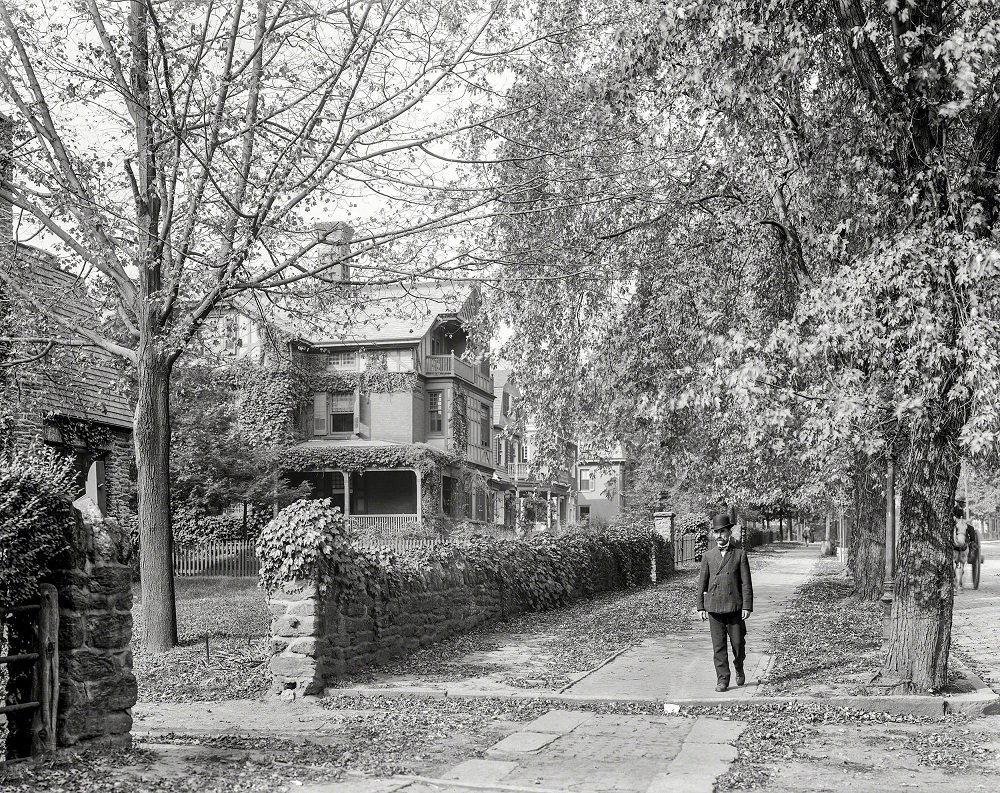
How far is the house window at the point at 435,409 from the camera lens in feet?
151

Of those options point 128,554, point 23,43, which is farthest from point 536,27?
point 128,554

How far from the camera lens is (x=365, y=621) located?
11.6 meters

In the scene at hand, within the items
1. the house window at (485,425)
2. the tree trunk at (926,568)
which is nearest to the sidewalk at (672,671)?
the tree trunk at (926,568)

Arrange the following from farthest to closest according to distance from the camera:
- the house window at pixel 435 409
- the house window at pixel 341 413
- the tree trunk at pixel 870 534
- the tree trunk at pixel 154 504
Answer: the house window at pixel 435 409, the house window at pixel 341 413, the tree trunk at pixel 870 534, the tree trunk at pixel 154 504

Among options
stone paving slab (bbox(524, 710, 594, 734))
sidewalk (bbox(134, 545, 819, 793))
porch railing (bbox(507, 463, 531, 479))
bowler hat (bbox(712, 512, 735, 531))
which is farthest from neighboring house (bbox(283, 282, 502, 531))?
stone paving slab (bbox(524, 710, 594, 734))

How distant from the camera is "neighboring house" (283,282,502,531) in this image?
41.9 m

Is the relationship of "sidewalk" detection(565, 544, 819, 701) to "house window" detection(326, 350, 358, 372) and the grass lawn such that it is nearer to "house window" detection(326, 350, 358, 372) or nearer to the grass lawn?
the grass lawn

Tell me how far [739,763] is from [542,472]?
1050 centimetres

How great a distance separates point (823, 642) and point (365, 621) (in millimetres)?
6521

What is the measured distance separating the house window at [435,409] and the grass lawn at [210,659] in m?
27.1

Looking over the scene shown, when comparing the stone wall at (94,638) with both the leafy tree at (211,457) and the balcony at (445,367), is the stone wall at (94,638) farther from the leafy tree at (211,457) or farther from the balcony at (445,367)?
the balcony at (445,367)

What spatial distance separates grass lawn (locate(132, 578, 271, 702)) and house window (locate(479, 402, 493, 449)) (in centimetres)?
3195

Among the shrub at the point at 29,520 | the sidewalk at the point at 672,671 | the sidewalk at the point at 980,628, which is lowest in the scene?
the sidewalk at the point at 980,628

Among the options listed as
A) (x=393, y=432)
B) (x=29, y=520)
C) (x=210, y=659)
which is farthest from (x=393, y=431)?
(x=29, y=520)
